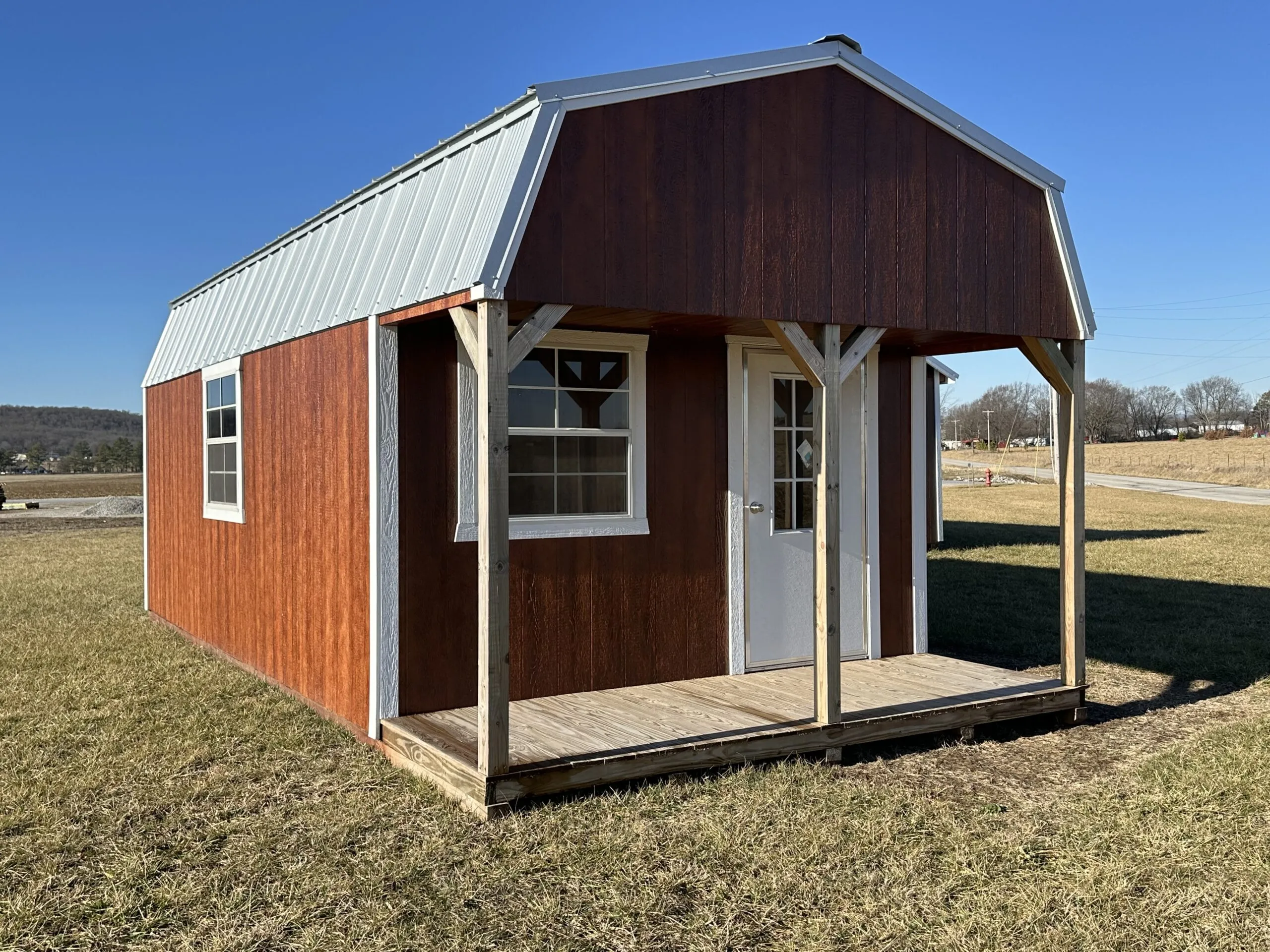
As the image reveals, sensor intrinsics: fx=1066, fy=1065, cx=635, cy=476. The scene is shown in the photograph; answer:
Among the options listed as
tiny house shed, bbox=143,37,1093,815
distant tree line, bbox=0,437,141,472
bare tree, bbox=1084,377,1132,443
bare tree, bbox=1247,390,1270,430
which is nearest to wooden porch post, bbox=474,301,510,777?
tiny house shed, bbox=143,37,1093,815

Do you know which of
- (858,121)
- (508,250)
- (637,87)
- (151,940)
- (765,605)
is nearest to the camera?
(151,940)

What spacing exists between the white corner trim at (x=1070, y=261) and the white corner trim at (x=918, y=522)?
4.69 ft

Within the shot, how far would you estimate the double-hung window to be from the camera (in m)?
7.79

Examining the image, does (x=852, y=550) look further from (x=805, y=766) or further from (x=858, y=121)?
(x=858, y=121)

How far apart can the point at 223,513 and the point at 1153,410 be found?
98.5 meters

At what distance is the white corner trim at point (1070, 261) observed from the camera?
624cm

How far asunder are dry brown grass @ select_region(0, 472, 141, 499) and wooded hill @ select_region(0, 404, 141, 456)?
85.3ft

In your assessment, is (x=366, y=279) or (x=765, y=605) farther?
(x=765, y=605)

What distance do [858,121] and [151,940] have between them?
190 inches

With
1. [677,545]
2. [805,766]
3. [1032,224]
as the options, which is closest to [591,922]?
[805,766]

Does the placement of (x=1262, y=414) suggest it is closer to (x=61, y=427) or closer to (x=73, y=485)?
(x=73, y=485)

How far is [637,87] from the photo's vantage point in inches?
191

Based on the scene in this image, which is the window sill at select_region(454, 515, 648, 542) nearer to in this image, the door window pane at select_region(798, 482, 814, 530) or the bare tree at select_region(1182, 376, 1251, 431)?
the door window pane at select_region(798, 482, 814, 530)

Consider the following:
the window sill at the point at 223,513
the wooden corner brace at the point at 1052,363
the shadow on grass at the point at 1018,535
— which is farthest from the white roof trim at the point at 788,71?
the shadow on grass at the point at 1018,535
